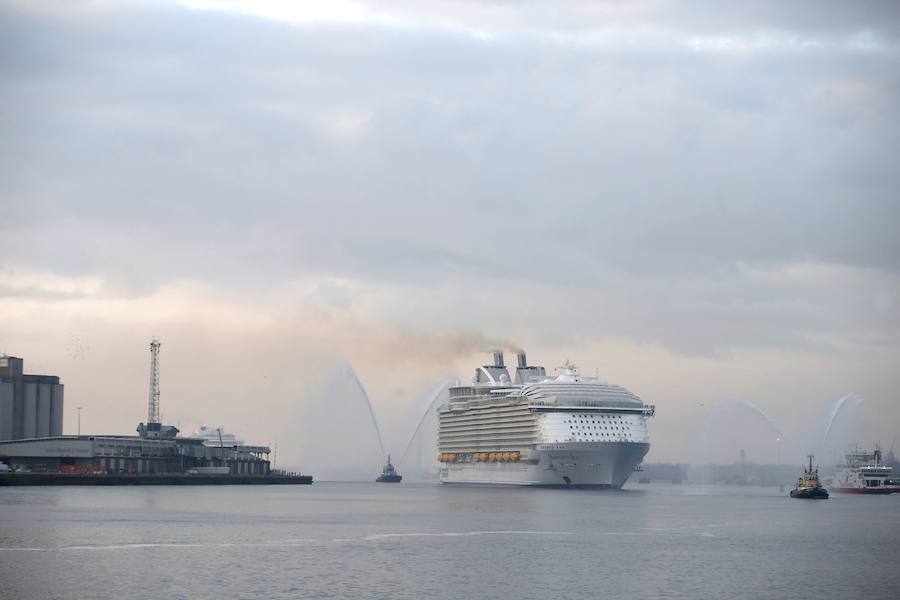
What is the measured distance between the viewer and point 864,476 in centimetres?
16050

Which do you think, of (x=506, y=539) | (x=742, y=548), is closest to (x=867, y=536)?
(x=742, y=548)

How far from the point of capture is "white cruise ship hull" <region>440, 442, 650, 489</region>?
447 feet

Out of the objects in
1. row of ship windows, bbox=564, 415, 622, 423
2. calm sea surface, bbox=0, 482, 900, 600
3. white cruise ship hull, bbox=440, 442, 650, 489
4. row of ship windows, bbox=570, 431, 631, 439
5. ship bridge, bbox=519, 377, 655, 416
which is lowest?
calm sea surface, bbox=0, 482, 900, 600

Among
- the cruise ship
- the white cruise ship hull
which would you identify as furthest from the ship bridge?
the white cruise ship hull

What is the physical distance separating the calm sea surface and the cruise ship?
31.1 m

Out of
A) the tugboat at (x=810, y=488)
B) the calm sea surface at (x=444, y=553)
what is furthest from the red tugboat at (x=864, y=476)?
the calm sea surface at (x=444, y=553)

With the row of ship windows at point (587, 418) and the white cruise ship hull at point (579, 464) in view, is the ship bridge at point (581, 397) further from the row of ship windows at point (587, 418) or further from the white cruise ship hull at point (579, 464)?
the white cruise ship hull at point (579, 464)

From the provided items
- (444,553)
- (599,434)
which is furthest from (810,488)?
(444,553)

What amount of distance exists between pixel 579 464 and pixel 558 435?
4.00 m

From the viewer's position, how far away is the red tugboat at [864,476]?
526 feet

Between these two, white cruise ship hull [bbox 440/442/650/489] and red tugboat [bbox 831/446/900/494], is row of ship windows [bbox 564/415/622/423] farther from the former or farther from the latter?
red tugboat [bbox 831/446/900/494]

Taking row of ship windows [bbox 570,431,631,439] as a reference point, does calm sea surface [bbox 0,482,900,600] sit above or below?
below

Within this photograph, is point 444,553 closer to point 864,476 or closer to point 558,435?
point 558,435

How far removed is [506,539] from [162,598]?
29.1 meters
